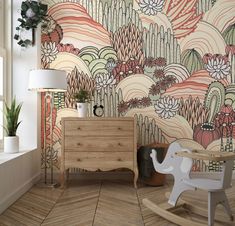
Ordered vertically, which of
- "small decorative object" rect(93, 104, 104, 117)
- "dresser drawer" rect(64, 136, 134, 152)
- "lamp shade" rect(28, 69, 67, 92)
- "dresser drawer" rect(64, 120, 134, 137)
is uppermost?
"lamp shade" rect(28, 69, 67, 92)

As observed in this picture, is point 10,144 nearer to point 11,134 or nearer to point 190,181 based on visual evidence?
point 11,134

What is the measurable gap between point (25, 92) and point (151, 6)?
1.96 meters

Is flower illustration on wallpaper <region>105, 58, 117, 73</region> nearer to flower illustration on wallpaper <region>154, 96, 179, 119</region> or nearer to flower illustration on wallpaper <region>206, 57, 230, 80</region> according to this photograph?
flower illustration on wallpaper <region>154, 96, 179, 119</region>

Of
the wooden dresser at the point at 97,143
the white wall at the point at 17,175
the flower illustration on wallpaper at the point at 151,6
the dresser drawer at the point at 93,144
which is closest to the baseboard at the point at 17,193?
the white wall at the point at 17,175

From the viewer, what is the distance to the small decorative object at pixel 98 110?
3.84 m

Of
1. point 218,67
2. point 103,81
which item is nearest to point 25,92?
point 103,81

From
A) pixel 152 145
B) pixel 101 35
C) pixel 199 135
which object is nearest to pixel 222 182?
pixel 152 145

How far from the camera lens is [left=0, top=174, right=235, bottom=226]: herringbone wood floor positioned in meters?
2.41

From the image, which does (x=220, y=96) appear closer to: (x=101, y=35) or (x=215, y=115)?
(x=215, y=115)

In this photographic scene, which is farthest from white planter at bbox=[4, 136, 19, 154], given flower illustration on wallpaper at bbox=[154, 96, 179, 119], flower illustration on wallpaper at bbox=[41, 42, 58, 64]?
flower illustration on wallpaper at bbox=[154, 96, 179, 119]

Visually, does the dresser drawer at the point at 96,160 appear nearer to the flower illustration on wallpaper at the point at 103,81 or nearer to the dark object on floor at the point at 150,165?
the dark object on floor at the point at 150,165

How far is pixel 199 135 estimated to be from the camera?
3891mm

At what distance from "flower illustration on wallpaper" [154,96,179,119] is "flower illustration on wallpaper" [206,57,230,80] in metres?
0.61

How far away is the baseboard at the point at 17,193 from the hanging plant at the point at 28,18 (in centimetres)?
162
